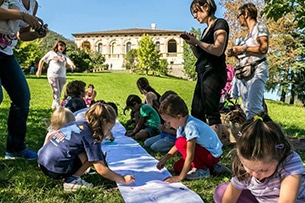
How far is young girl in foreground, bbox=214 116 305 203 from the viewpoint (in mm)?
1800

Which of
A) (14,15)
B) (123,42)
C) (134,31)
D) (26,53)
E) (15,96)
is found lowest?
(15,96)

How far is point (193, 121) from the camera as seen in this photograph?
325 cm

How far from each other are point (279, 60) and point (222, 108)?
18.8 meters

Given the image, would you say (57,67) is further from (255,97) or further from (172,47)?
(172,47)

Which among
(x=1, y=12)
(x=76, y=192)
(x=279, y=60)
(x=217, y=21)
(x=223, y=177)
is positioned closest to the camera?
(x=76, y=192)

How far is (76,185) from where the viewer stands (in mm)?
2840

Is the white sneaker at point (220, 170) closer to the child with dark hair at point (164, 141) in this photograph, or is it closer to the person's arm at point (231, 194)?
the child with dark hair at point (164, 141)

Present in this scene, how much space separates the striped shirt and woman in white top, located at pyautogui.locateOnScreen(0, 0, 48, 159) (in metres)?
2.32

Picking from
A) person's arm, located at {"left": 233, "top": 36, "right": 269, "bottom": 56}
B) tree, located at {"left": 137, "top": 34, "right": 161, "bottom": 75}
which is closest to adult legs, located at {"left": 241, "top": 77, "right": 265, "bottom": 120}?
person's arm, located at {"left": 233, "top": 36, "right": 269, "bottom": 56}

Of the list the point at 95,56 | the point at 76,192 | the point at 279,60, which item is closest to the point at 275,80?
the point at 279,60

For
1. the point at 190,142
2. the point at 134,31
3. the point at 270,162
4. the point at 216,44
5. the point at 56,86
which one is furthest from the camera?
the point at 134,31

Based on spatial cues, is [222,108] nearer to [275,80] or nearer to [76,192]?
[76,192]

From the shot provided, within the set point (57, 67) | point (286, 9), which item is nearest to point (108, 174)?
point (286, 9)

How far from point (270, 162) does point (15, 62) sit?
103 inches
